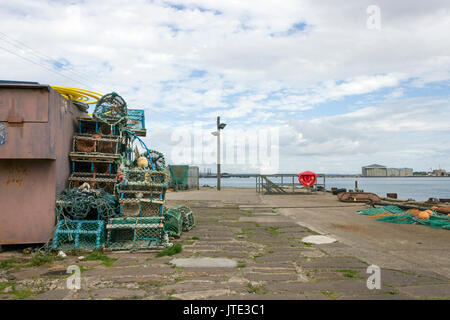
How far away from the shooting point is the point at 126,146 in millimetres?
9805

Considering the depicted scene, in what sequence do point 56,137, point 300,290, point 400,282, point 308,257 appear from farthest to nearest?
1. point 56,137
2. point 308,257
3. point 400,282
4. point 300,290

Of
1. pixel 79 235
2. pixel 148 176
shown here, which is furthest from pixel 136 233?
pixel 148 176

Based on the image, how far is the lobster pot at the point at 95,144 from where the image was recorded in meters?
7.95

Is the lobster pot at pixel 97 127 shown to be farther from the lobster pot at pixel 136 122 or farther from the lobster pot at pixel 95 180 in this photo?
the lobster pot at pixel 136 122

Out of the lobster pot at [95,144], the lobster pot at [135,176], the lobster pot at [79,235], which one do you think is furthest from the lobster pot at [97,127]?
the lobster pot at [79,235]

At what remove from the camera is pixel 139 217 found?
23.1 ft

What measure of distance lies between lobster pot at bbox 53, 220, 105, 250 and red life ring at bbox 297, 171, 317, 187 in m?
18.8

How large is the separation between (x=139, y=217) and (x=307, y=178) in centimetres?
1880

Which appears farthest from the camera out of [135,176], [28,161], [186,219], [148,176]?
[186,219]

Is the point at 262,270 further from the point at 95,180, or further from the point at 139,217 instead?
the point at 95,180

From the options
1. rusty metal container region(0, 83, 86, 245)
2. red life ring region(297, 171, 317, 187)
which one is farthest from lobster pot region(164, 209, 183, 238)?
red life ring region(297, 171, 317, 187)
